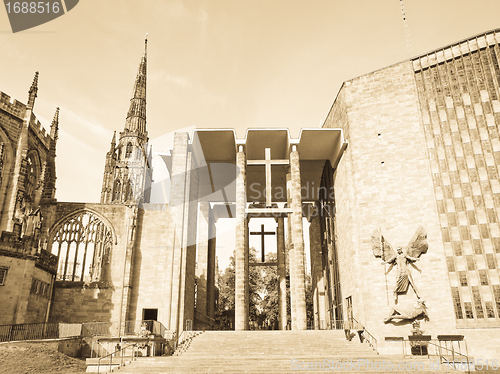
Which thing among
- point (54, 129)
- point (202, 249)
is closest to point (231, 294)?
point (202, 249)

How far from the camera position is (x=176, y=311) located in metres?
21.6

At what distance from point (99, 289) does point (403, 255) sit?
56.8 feet

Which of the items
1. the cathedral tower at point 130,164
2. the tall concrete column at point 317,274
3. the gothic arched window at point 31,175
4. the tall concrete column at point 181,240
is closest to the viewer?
the tall concrete column at point 181,240

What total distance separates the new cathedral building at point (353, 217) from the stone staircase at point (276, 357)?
2582mm

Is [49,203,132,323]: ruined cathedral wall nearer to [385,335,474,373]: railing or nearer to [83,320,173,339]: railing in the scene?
[83,320,173,339]: railing

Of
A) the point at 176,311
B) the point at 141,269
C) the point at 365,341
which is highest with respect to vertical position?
the point at 141,269

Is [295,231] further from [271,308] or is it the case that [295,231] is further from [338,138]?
[271,308]

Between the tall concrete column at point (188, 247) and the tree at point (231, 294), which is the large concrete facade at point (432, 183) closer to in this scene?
the tall concrete column at point (188, 247)

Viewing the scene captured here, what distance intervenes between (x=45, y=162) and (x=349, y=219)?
20.1 meters

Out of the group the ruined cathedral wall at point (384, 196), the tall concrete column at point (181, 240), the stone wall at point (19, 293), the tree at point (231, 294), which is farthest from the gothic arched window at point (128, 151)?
the ruined cathedral wall at point (384, 196)

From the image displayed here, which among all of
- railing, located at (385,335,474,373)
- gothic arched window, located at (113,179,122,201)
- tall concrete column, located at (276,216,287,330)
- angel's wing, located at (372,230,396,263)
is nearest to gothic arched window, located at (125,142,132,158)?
gothic arched window, located at (113,179,122,201)

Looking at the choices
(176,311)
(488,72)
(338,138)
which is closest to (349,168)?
(338,138)

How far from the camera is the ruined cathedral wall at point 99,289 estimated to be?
878 inches

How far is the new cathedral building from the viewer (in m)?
19.3
